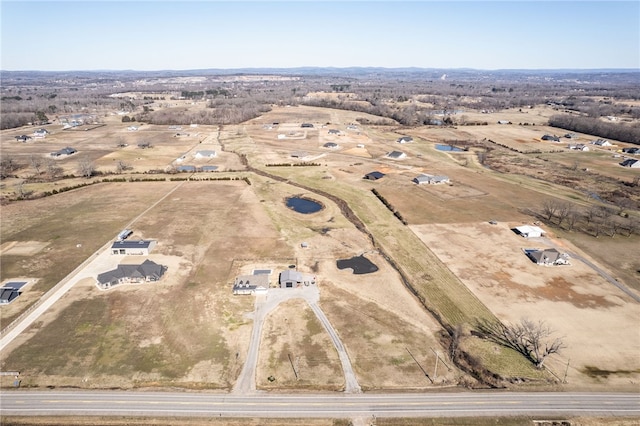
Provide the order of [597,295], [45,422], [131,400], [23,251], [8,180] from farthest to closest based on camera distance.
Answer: [8,180] → [23,251] → [597,295] → [131,400] → [45,422]

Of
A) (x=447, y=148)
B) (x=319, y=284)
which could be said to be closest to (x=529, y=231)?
(x=319, y=284)

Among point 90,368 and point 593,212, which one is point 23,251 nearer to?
point 90,368

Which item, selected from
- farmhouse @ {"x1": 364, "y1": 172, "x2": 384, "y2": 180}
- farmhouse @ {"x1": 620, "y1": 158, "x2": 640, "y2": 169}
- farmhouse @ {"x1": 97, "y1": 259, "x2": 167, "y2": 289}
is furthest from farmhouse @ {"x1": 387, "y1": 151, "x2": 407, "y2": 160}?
farmhouse @ {"x1": 97, "y1": 259, "x2": 167, "y2": 289}

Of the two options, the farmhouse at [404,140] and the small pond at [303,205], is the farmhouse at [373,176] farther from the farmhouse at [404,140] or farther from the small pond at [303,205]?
the farmhouse at [404,140]

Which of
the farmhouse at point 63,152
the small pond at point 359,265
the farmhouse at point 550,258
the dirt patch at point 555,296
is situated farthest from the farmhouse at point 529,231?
the farmhouse at point 63,152

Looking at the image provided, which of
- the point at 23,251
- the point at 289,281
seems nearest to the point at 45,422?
the point at 289,281

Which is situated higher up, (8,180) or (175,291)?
(8,180)

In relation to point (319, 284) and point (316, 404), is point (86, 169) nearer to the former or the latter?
point (319, 284)

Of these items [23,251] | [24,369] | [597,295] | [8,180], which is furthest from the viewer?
[8,180]
